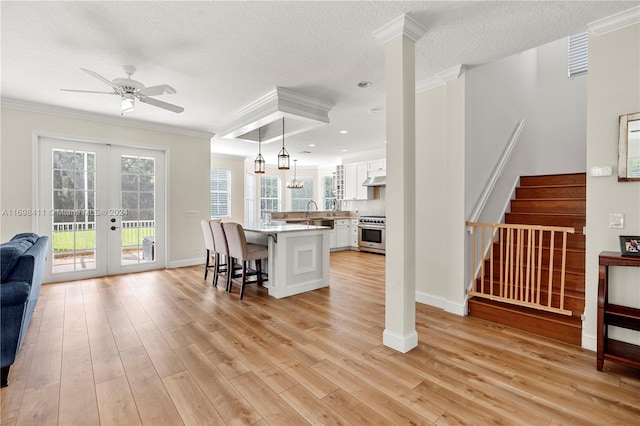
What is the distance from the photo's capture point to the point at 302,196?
10.4 metres

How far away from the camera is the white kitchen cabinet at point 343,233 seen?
26.0 ft

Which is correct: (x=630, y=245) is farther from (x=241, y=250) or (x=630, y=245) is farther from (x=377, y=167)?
(x=377, y=167)

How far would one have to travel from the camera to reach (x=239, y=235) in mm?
3787

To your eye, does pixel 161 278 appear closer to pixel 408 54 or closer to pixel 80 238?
pixel 80 238

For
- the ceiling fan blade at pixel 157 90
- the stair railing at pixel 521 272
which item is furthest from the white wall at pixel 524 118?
the ceiling fan blade at pixel 157 90

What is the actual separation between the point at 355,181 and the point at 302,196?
264cm

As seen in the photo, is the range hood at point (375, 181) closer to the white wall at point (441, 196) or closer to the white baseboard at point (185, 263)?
the white wall at point (441, 196)

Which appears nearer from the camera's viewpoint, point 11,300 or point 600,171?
point 11,300

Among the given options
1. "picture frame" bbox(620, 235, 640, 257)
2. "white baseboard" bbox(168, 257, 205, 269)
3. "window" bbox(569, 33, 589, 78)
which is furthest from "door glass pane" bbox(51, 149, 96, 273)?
"window" bbox(569, 33, 589, 78)

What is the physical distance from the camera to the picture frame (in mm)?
2123

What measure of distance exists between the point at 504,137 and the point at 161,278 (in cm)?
544

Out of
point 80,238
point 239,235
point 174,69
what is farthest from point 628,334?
point 80,238

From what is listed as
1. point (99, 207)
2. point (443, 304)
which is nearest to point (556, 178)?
point (443, 304)

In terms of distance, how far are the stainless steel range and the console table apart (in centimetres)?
499
